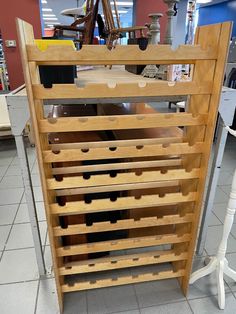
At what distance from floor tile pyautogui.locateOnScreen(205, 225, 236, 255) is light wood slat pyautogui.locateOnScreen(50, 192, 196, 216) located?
770 mm

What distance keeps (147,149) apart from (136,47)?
15.5 inches

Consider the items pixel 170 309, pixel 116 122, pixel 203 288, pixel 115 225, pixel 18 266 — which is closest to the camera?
pixel 116 122

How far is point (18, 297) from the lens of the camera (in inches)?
54.6

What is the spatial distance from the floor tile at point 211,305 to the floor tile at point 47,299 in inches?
29.6

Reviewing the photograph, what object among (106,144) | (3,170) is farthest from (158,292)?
(3,170)

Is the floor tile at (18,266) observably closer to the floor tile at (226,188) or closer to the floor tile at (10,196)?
the floor tile at (10,196)

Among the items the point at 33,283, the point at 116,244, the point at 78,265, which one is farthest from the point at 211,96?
the point at 33,283

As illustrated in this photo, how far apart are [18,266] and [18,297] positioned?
9.0 inches

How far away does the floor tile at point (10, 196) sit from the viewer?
7.41ft

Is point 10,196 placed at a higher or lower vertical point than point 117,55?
lower

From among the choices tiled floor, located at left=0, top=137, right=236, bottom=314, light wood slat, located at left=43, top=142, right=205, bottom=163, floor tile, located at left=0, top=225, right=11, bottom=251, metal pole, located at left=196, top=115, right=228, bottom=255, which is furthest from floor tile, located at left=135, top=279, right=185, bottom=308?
floor tile, located at left=0, top=225, right=11, bottom=251

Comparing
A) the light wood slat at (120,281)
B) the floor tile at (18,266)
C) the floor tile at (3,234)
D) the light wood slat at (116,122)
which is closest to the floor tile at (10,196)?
the floor tile at (3,234)

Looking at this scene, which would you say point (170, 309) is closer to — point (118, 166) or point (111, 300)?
point (111, 300)

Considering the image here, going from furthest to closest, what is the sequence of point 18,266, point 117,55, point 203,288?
point 18,266, point 203,288, point 117,55
